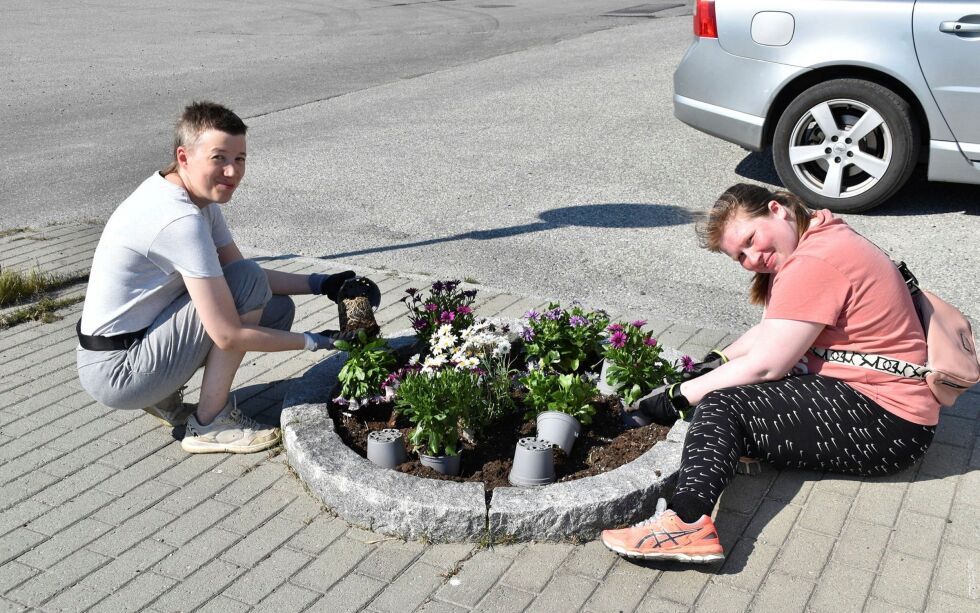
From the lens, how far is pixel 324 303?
559cm

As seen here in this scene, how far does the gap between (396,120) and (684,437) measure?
6956 millimetres

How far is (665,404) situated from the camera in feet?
12.1

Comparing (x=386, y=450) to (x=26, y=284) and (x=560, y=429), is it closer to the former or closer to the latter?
(x=560, y=429)

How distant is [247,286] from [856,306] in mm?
2286

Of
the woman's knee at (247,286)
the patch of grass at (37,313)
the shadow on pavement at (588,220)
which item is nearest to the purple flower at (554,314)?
the woman's knee at (247,286)

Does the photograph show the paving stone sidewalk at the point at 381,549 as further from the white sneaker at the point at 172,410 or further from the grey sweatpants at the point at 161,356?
the grey sweatpants at the point at 161,356

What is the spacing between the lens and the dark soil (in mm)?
3590

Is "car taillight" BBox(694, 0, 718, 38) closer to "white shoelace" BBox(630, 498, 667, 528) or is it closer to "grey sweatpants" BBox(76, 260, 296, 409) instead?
"grey sweatpants" BBox(76, 260, 296, 409)

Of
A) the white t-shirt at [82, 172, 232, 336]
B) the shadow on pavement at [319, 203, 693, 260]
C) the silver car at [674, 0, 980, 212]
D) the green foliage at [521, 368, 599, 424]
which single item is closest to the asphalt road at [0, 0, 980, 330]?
the shadow on pavement at [319, 203, 693, 260]

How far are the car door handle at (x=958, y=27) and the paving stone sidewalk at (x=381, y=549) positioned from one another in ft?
9.60

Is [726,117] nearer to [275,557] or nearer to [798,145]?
[798,145]

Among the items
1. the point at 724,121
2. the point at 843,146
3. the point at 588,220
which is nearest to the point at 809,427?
the point at 588,220

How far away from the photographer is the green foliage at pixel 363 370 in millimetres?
3904

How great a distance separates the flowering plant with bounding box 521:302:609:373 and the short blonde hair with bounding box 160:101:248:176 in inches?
55.5
